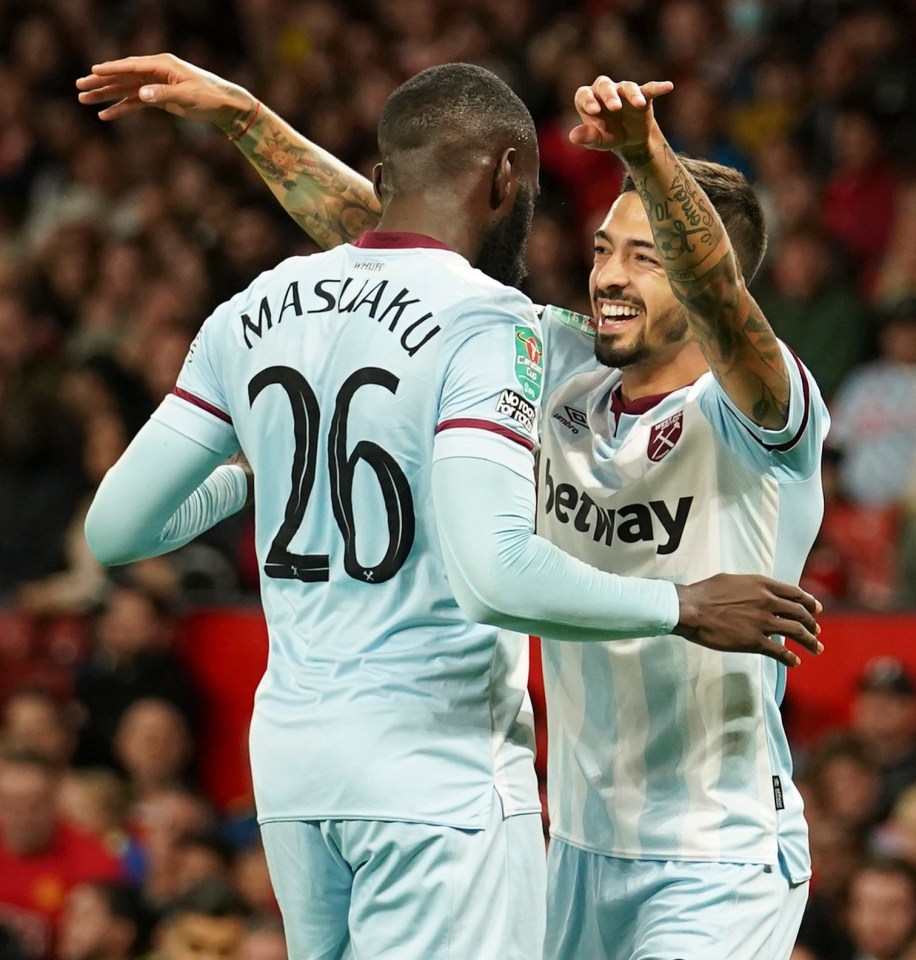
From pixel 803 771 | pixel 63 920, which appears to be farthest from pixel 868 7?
pixel 63 920

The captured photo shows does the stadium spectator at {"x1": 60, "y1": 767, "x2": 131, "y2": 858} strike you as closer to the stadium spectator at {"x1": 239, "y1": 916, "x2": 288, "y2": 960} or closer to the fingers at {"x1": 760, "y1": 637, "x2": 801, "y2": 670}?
the stadium spectator at {"x1": 239, "y1": 916, "x2": 288, "y2": 960}

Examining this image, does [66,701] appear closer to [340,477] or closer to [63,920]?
[63,920]

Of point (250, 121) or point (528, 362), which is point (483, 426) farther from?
point (250, 121)

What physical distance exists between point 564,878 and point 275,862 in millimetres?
774

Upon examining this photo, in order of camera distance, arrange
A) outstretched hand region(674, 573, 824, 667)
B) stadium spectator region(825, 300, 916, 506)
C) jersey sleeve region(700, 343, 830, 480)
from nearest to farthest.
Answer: outstretched hand region(674, 573, 824, 667), jersey sleeve region(700, 343, 830, 480), stadium spectator region(825, 300, 916, 506)

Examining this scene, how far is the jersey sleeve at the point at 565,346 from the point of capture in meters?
3.85

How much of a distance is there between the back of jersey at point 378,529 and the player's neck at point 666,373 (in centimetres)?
71

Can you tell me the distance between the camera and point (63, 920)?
6871 millimetres

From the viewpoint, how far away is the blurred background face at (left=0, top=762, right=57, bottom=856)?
23.2ft

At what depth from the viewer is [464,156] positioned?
3117 mm

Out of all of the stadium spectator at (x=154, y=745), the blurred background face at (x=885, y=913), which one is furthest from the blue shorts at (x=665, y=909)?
the stadium spectator at (x=154, y=745)

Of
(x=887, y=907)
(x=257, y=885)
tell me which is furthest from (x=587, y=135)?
(x=257, y=885)

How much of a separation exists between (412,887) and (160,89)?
1736 mm

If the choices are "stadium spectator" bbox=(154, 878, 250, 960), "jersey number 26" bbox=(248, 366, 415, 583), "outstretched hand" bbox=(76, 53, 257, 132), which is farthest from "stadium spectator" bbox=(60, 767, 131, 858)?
"jersey number 26" bbox=(248, 366, 415, 583)
